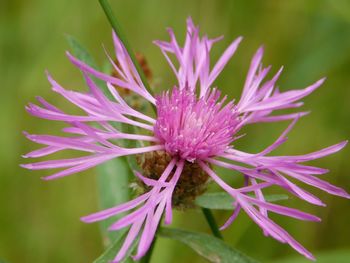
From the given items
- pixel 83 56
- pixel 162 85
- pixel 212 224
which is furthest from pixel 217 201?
pixel 162 85

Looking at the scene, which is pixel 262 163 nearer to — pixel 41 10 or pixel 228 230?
pixel 228 230

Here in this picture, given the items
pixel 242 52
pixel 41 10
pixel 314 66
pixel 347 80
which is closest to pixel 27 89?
pixel 41 10

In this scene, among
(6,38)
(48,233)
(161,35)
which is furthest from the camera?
(161,35)

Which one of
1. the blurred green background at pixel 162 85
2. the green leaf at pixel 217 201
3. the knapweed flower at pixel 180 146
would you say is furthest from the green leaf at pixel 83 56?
the blurred green background at pixel 162 85

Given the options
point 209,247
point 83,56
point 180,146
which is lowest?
point 209,247

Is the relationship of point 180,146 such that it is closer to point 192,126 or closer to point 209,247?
point 192,126
